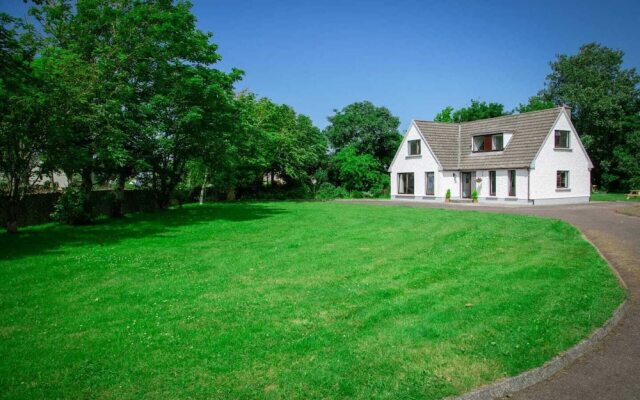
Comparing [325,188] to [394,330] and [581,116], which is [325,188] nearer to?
[581,116]

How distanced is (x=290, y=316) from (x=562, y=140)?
35.8m

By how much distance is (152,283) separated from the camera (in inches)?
368

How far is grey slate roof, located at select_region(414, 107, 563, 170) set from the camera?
34.9 m

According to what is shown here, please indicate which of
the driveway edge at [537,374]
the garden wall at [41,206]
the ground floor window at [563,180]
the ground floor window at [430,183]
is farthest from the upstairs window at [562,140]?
the driveway edge at [537,374]

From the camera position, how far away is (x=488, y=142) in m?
38.4

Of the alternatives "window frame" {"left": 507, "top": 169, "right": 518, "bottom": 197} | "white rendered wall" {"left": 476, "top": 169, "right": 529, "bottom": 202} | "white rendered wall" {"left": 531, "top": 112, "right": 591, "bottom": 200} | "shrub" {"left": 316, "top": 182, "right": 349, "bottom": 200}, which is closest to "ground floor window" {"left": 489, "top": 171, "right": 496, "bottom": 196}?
"white rendered wall" {"left": 476, "top": 169, "right": 529, "bottom": 202}

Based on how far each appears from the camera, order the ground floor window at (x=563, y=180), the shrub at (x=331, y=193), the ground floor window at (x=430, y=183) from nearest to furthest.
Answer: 1. the ground floor window at (x=563, y=180)
2. the ground floor window at (x=430, y=183)
3. the shrub at (x=331, y=193)

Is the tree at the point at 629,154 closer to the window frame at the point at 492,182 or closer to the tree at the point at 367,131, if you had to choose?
the window frame at the point at 492,182

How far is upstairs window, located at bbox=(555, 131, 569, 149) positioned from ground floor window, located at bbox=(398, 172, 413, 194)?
1292 centimetres

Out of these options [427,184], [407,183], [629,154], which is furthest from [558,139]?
[629,154]

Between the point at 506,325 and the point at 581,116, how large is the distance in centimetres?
6067

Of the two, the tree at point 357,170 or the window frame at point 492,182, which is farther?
the tree at point 357,170

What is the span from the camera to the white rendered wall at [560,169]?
1341 inches

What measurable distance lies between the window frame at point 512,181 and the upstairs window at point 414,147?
9.30 m
